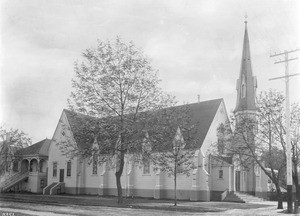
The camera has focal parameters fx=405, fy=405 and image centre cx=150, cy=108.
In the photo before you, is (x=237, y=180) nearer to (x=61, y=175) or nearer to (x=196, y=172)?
(x=196, y=172)

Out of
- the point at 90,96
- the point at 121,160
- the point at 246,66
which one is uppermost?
the point at 246,66

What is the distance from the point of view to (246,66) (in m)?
50.6

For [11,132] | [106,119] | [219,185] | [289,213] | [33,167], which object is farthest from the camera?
[33,167]

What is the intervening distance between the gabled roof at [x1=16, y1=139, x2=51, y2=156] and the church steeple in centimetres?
2749

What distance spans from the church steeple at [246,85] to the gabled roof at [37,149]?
27492 mm

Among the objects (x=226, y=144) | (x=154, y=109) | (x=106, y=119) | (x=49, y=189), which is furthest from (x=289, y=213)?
(x=49, y=189)

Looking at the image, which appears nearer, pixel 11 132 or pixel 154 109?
pixel 154 109

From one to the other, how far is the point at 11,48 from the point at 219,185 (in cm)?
2771

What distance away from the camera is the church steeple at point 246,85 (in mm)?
47925

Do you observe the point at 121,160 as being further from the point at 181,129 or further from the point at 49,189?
the point at 49,189

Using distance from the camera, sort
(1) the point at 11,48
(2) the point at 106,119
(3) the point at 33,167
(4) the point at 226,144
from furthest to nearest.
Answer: (3) the point at 33,167, (4) the point at 226,144, (2) the point at 106,119, (1) the point at 11,48

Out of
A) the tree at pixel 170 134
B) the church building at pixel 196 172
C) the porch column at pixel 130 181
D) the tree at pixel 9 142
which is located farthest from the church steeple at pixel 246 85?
the tree at pixel 9 142

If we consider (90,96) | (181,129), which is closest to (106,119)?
(90,96)

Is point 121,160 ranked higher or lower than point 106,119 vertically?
lower
